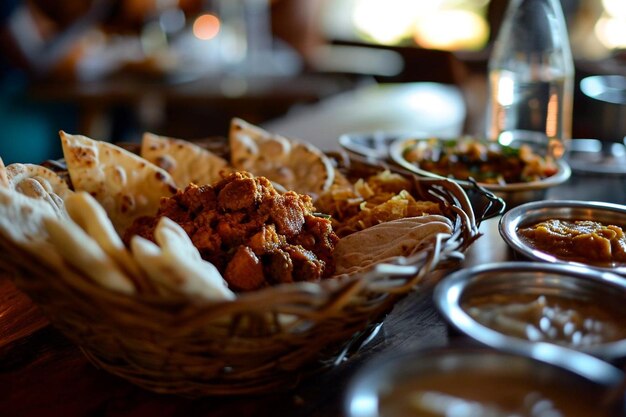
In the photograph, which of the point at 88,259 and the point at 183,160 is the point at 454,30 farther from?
the point at 88,259

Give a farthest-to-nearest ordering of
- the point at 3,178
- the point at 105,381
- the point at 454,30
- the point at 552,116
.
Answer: the point at 454,30
the point at 552,116
the point at 3,178
the point at 105,381

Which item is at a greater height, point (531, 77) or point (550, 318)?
point (531, 77)

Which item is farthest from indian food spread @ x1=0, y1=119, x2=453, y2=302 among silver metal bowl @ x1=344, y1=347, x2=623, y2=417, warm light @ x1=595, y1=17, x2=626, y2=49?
warm light @ x1=595, y1=17, x2=626, y2=49

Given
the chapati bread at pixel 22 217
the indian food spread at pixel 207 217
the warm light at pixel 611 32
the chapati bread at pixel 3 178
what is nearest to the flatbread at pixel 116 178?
the indian food spread at pixel 207 217

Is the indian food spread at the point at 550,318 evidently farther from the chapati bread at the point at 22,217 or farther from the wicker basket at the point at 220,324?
the chapati bread at the point at 22,217

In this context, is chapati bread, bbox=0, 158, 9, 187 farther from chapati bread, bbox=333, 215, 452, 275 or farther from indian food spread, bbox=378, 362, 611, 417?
indian food spread, bbox=378, 362, 611, 417

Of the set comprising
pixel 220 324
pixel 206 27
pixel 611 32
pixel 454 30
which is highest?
pixel 206 27

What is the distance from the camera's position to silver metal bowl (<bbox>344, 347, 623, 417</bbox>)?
818 mm

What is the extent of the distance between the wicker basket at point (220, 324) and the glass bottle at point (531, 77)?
174 cm

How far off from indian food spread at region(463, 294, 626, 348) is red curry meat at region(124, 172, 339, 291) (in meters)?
0.38

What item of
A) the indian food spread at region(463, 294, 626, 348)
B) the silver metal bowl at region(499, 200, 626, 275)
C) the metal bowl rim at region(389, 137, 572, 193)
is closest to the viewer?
the indian food spread at region(463, 294, 626, 348)

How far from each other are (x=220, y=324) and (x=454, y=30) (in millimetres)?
10078

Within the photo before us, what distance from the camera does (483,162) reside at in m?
2.29

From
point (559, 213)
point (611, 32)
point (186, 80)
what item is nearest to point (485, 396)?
point (559, 213)
